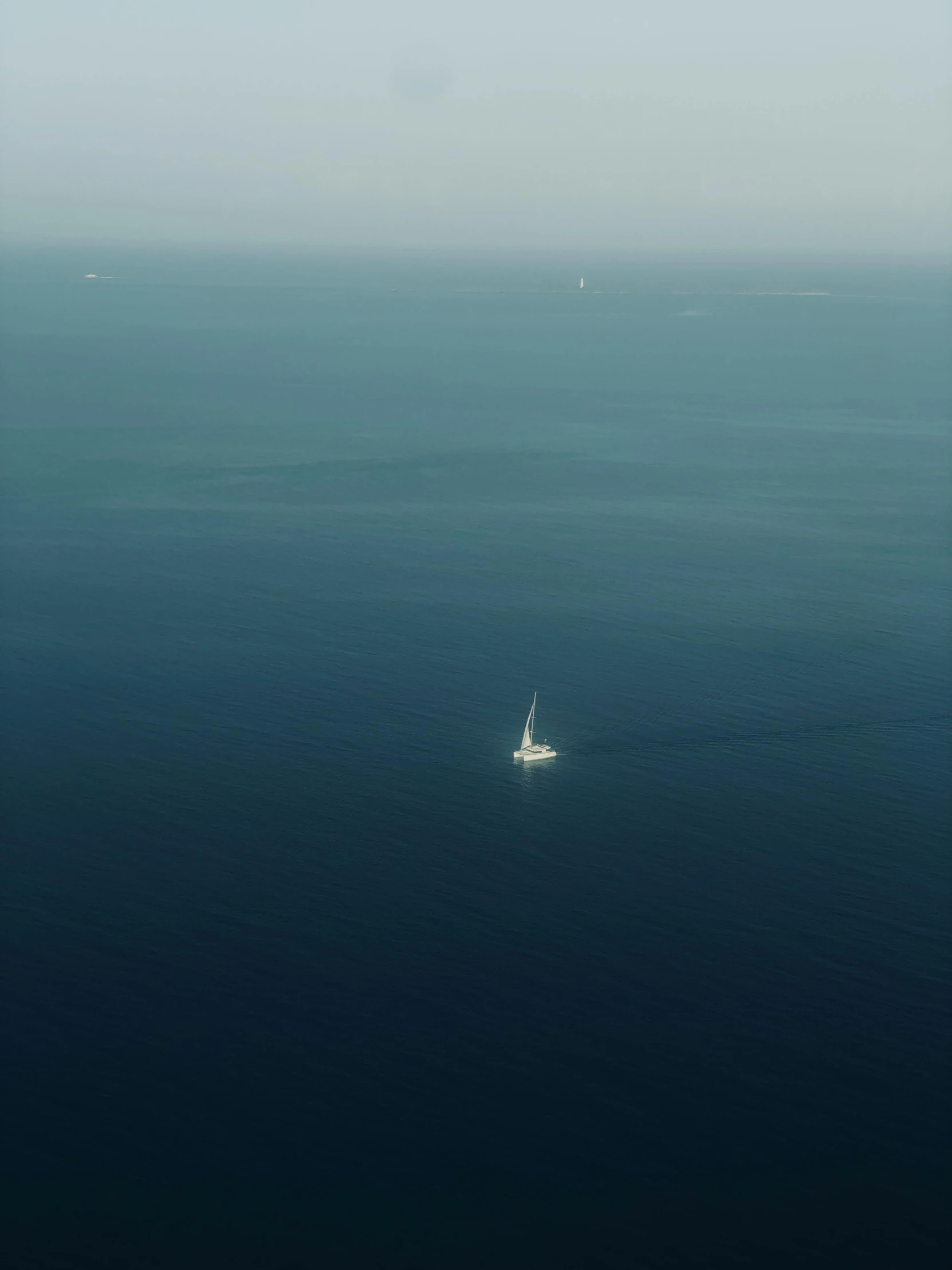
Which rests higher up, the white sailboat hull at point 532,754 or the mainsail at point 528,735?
the mainsail at point 528,735

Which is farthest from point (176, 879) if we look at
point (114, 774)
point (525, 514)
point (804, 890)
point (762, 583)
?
point (525, 514)

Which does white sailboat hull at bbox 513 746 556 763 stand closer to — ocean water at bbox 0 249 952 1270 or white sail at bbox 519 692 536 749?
white sail at bbox 519 692 536 749

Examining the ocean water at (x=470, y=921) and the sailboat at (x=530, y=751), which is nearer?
the ocean water at (x=470, y=921)

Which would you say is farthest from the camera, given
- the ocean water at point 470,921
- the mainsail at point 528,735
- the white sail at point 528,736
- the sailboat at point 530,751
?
the sailboat at point 530,751

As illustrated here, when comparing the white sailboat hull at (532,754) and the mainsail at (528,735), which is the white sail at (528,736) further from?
the white sailboat hull at (532,754)

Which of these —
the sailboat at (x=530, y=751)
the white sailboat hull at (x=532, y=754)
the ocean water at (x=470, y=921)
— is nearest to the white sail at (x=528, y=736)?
the sailboat at (x=530, y=751)

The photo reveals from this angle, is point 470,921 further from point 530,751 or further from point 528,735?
point 528,735

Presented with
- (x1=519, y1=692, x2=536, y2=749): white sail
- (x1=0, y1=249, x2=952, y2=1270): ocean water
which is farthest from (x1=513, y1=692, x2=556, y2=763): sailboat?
(x1=0, y1=249, x2=952, y2=1270): ocean water

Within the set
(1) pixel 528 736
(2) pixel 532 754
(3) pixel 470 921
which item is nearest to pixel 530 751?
(2) pixel 532 754
